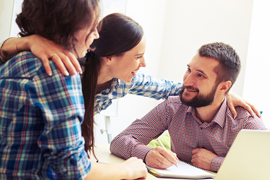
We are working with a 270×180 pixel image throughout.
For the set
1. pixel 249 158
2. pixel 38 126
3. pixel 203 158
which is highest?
pixel 38 126

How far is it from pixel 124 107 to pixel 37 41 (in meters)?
2.42

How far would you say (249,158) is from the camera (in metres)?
0.76

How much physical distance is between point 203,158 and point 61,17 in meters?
0.90

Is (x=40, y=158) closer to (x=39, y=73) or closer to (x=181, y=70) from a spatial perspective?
(x=39, y=73)

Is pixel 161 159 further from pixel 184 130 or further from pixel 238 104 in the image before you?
pixel 238 104

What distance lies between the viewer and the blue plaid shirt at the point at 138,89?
1393mm

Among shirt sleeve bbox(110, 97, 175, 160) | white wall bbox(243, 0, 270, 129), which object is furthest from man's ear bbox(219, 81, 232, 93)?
white wall bbox(243, 0, 270, 129)

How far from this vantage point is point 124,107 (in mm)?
3104

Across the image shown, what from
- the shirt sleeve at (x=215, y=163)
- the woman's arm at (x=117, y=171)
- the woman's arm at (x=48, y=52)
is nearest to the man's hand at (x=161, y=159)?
the woman's arm at (x=117, y=171)

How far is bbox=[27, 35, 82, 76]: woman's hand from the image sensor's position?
636mm

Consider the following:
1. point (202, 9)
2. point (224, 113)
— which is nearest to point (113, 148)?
point (224, 113)

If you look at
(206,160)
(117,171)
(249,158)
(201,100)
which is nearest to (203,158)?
(206,160)

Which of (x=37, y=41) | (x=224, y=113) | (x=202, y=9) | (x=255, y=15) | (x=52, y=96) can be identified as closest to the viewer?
(x=52, y=96)

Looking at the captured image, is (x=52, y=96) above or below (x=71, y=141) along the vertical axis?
above
